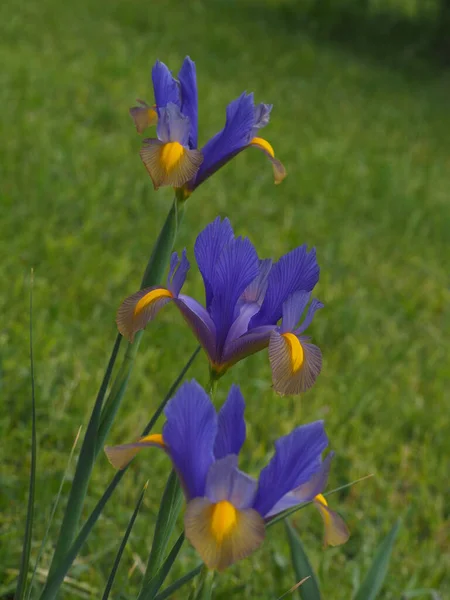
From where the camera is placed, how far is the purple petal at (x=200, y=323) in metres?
0.99

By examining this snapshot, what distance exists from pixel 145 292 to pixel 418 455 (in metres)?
1.70

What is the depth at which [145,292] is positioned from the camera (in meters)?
0.99

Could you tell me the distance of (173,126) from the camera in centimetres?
109

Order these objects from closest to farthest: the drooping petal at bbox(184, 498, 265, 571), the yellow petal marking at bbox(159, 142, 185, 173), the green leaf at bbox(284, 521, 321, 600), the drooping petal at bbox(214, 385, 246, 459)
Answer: the drooping petal at bbox(184, 498, 265, 571)
the drooping petal at bbox(214, 385, 246, 459)
the yellow petal marking at bbox(159, 142, 185, 173)
the green leaf at bbox(284, 521, 321, 600)

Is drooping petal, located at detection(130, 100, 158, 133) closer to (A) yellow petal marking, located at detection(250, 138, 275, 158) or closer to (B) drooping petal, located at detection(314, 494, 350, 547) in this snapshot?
(A) yellow petal marking, located at detection(250, 138, 275, 158)

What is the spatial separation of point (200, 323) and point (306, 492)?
0.75 feet

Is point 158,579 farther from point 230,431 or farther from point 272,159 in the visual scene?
point 272,159

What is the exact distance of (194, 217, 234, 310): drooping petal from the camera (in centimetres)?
100

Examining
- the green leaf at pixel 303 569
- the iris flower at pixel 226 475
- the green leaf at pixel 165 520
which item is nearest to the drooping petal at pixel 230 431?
the iris flower at pixel 226 475

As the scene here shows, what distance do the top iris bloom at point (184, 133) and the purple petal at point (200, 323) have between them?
0.50 feet

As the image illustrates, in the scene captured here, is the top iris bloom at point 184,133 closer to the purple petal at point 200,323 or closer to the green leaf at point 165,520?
the purple petal at point 200,323

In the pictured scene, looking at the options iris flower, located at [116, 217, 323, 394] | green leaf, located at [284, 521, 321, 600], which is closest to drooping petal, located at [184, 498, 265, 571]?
iris flower, located at [116, 217, 323, 394]

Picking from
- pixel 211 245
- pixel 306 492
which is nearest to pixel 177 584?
pixel 306 492

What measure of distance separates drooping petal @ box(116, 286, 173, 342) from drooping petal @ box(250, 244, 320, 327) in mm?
120
